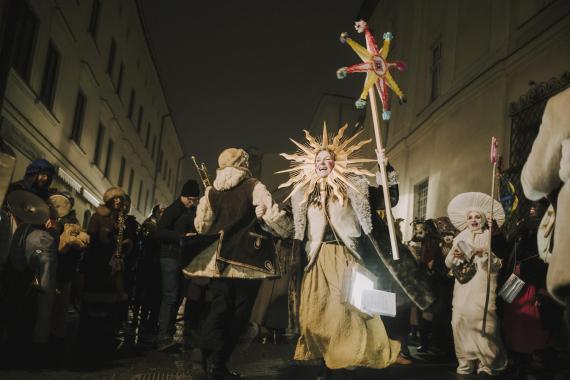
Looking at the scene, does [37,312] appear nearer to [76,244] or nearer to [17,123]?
[76,244]

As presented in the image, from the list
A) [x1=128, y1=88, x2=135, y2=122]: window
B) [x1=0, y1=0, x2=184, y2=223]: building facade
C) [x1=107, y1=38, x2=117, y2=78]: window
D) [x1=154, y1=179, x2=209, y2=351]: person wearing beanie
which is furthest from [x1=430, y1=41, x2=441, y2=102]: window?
[x1=128, y1=88, x2=135, y2=122]: window

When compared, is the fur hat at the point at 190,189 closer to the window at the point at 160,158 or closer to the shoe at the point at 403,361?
the shoe at the point at 403,361

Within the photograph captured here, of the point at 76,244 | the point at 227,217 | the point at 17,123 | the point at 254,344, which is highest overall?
the point at 17,123

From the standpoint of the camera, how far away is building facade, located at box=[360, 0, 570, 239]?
9.45 metres

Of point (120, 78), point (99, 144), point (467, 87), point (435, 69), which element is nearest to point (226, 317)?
point (467, 87)

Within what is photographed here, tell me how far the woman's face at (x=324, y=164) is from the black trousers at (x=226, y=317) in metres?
1.22

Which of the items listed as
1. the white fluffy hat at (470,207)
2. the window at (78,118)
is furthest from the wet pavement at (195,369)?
the window at (78,118)

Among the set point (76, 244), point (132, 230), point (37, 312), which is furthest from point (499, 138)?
point (37, 312)

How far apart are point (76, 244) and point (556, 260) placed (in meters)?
5.34

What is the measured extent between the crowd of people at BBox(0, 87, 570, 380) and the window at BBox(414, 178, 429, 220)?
9349 mm

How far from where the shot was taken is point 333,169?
4.79m

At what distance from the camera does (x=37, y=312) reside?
496cm

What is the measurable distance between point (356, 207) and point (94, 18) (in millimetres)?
17776

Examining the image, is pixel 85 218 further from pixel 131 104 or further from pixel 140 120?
pixel 140 120
